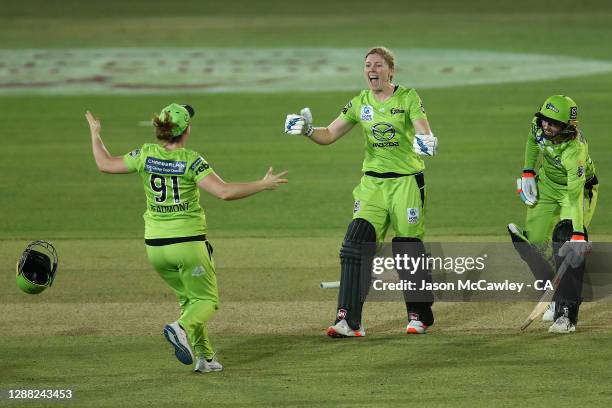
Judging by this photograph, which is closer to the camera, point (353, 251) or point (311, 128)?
point (353, 251)

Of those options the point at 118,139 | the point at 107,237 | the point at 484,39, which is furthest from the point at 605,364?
the point at 484,39

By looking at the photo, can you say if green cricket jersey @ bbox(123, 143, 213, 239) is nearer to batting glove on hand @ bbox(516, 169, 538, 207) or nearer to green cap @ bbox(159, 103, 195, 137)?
green cap @ bbox(159, 103, 195, 137)

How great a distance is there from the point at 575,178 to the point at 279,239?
4.96m

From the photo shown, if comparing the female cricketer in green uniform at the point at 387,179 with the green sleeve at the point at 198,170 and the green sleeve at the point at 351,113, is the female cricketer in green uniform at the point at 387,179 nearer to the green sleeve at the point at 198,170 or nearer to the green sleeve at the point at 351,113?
the green sleeve at the point at 351,113

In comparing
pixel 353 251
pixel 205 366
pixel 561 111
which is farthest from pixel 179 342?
pixel 561 111

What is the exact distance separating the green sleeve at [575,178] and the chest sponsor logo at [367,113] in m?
1.59

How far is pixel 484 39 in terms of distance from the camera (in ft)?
116

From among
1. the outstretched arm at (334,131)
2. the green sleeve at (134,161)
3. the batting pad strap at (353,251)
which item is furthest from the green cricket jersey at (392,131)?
the green sleeve at (134,161)

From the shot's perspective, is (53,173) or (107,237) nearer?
(107,237)

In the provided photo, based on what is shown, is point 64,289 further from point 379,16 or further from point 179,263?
point 379,16

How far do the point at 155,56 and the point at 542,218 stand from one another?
2311cm

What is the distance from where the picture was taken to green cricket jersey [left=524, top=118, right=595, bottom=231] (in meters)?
9.89

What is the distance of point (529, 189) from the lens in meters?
10.5

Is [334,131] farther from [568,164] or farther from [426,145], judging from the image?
[568,164]
